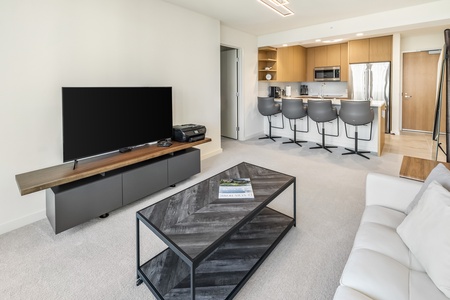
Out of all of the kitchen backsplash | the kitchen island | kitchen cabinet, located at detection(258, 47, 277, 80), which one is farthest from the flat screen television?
the kitchen backsplash

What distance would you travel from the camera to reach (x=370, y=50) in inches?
235

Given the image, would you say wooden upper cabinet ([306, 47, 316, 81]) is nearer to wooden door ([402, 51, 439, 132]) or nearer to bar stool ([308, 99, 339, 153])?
wooden door ([402, 51, 439, 132])

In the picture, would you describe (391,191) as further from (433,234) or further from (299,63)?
(299,63)

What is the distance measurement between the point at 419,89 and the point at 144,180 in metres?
6.80

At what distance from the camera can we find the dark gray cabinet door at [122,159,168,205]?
262 centimetres

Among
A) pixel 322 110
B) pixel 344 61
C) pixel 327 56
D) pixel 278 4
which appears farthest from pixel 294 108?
pixel 327 56

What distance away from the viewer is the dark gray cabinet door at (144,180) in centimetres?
262

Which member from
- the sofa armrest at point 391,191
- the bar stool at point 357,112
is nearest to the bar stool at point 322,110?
the bar stool at point 357,112

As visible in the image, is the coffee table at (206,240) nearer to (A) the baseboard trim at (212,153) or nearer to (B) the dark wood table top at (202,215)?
(B) the dark wood table top at (202,215)

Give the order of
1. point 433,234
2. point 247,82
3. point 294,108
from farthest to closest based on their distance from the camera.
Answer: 1. point 247,82
2. point 294,108
3. point 433,234

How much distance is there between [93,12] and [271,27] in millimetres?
3493

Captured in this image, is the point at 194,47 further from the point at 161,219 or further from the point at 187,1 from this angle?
the point at 161,219

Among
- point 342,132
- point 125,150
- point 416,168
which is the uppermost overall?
point 342,132

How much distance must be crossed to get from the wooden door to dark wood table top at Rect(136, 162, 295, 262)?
5.97 m
